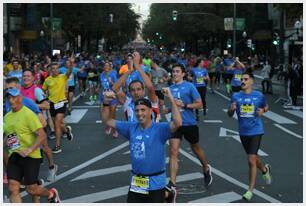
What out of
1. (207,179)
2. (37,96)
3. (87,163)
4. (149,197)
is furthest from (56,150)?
(149,197)

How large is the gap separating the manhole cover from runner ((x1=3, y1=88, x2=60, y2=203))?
2.31 m

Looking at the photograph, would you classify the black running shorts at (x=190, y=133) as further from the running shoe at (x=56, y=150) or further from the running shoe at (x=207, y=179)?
the running shoe at (x=56, y=150)

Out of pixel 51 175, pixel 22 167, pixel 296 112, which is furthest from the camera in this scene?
pixel 296 112

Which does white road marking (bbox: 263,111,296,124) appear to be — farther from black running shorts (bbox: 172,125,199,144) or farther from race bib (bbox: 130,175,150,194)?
race bib (bbox: 130,175,150,194)

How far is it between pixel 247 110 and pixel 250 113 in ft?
0.23

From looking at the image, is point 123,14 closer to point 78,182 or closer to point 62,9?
point 62,9

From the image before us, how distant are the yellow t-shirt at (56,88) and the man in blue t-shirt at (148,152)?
21.1 feet

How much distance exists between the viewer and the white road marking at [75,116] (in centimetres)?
1747

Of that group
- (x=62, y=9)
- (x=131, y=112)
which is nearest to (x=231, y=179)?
(x=131, y=112)

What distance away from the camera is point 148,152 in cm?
584

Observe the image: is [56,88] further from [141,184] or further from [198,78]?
[141,184]

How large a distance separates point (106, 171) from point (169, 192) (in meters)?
3.86

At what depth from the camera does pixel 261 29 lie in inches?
2692

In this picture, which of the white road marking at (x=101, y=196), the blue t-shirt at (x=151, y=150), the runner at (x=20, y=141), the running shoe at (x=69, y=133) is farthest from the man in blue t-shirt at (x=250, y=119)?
the running shoe at (x=69, y=133)
